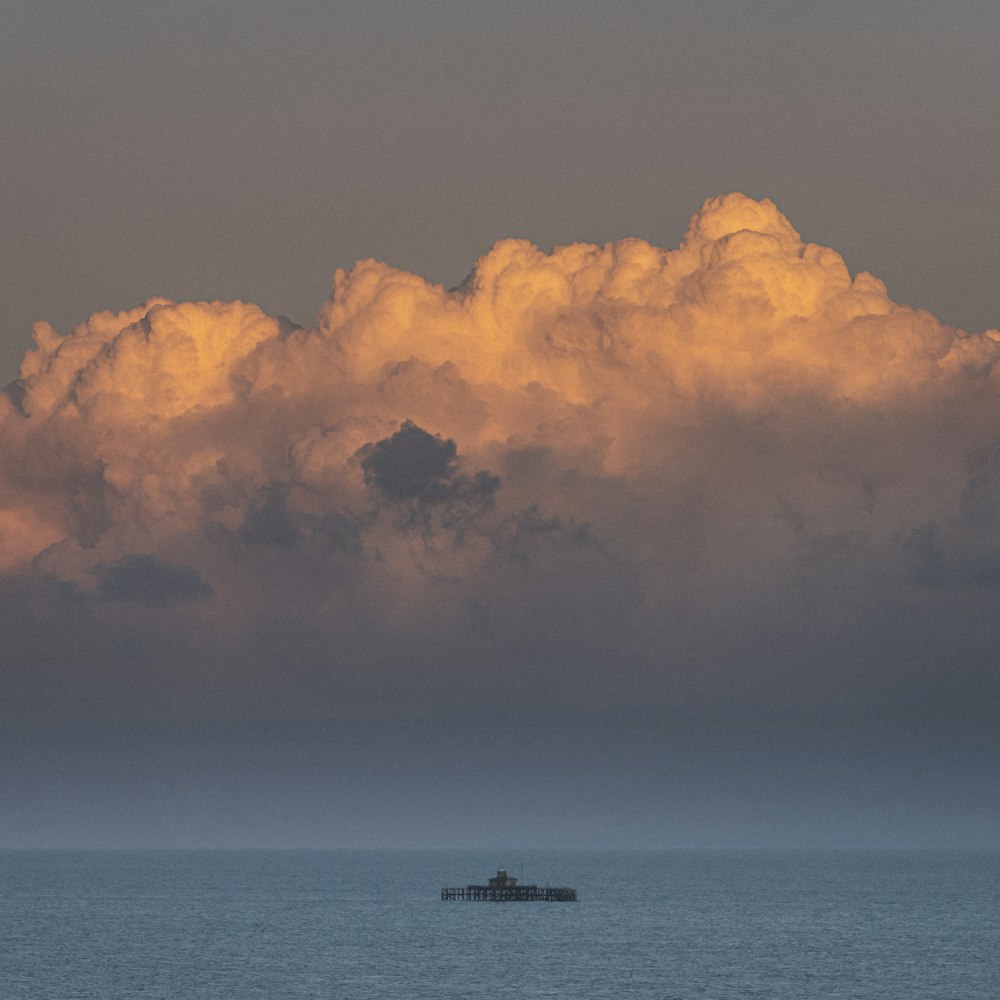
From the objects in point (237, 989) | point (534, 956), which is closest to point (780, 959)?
point (534, 956)

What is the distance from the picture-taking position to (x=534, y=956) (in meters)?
185

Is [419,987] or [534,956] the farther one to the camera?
[534,956]

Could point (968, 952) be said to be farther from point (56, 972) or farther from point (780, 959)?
point (56, 972)

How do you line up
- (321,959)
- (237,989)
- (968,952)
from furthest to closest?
(968,952), (321,959), (237,989)

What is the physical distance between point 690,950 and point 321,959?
1398 inches

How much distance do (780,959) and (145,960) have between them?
184 ft

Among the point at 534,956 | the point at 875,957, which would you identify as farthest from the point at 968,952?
the point at 534,956

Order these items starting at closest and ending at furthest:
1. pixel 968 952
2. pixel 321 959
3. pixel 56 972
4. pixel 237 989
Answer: pixel 237 989
pixel 56 972
pixel 321 959
pixel 968 952

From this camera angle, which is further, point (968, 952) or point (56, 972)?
point (968, 952)

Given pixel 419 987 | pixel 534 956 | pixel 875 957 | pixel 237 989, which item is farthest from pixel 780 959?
pixel 237 989

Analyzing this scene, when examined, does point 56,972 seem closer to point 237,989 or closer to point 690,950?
point 237,989

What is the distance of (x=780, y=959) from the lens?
606 feet

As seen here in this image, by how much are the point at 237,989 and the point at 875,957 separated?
62.6m

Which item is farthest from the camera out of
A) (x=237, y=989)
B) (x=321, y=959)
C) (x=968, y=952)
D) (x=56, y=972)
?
(x=968, y=952)
